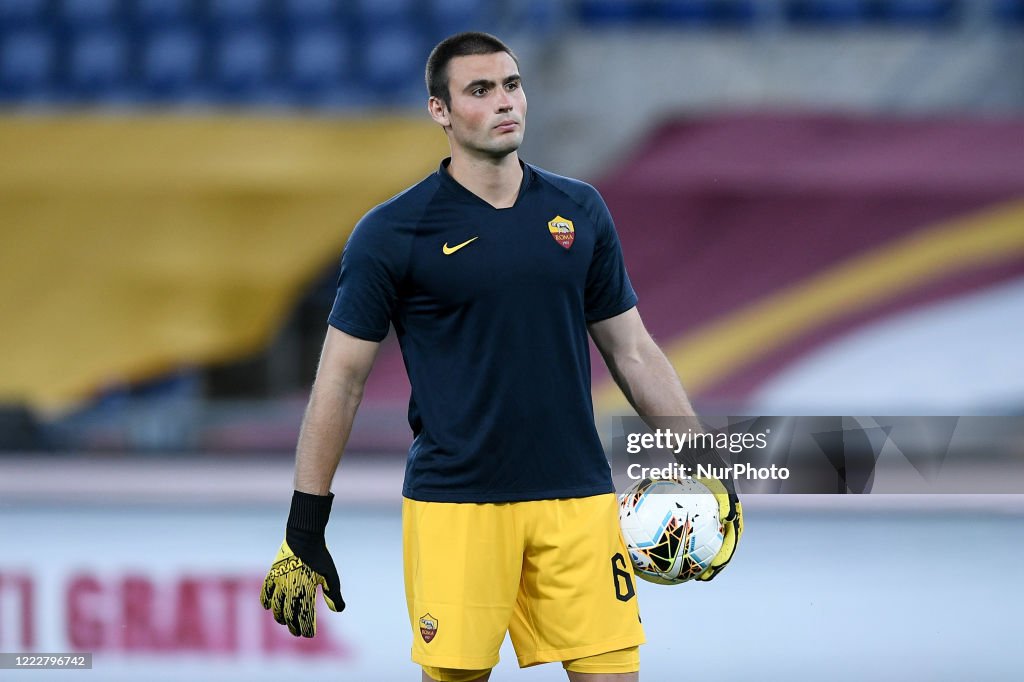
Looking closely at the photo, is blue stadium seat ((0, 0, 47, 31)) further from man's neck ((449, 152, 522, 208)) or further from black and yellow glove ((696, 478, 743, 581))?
black and yellow glove ((696, 478, 743, 581))

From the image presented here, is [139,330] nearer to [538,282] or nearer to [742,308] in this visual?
[742,308]

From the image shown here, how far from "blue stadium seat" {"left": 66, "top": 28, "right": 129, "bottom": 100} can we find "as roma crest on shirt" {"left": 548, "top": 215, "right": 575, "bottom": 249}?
18.6 ft

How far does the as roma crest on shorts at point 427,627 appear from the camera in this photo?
2.46 m

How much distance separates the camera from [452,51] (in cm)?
249

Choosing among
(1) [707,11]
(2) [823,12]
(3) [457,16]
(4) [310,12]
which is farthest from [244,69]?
(2) [823,12]

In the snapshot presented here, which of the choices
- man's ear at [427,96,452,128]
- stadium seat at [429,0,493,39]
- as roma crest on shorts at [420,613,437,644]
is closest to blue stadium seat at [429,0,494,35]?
stadium seat at [429,0,493,39]

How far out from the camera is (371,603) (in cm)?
383

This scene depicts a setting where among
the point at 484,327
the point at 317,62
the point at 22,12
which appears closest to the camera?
the point at 484,327

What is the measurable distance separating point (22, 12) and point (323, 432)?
20.2 feet

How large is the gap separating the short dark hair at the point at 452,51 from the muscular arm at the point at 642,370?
1.76 ft

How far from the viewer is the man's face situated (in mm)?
2436

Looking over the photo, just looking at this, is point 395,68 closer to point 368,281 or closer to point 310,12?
point 310,12

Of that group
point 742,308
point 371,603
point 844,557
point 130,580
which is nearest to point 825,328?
point 742,308

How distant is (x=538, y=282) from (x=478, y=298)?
11 cm
